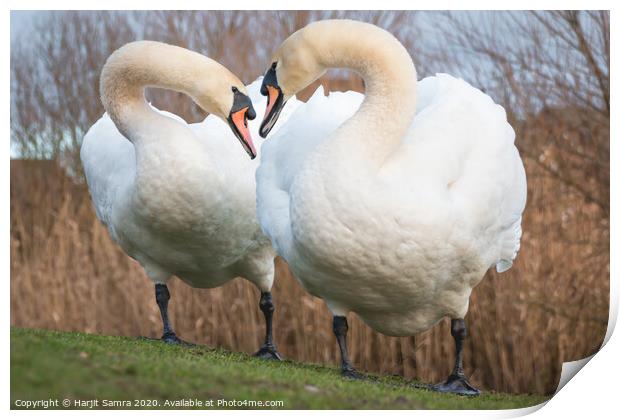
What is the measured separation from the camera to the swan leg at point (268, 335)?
673 centimetres

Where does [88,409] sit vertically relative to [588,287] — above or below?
Result: below

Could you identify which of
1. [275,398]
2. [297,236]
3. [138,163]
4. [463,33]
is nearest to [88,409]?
[275,398]

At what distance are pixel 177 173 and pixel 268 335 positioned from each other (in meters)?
1.19

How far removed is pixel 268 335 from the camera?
682 cm

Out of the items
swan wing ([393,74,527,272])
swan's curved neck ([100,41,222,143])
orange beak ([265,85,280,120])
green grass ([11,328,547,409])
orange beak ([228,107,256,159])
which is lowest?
green grass ([11,328,547,409])

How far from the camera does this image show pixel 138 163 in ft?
20.0

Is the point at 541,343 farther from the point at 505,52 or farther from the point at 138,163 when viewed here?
the point at 138,163

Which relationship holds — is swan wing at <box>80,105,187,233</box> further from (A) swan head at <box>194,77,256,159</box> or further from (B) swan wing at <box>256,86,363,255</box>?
(B) swan wing at <box>256,86,363,255</box>

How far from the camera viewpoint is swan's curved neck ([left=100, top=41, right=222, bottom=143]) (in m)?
6.00

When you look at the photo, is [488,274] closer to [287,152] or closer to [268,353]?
[268,353]

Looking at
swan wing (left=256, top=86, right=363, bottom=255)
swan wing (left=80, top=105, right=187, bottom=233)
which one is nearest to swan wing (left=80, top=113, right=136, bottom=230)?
swan wing (left=80, top=105, right=187, bottom=233)

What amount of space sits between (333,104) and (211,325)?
6.64 ft

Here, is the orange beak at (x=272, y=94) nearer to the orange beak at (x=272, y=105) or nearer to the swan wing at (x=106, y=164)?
the orange beak at (x=272, y=105)

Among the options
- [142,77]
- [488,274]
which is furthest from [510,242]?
[142,77]
